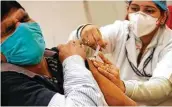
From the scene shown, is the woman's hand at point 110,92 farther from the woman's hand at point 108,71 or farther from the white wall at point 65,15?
the white wall at point 65,15

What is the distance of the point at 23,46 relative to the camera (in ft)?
3.32

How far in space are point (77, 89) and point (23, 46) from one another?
0.82ft

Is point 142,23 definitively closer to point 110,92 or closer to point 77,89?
point 110,92

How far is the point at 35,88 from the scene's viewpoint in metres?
0.92

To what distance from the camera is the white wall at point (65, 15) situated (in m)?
2.26

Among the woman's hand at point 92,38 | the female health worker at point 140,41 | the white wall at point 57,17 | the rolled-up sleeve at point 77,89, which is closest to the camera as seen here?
the rolled-up sleeve at point 77,89

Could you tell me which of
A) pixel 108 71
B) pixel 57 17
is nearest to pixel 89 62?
pixel 108 71

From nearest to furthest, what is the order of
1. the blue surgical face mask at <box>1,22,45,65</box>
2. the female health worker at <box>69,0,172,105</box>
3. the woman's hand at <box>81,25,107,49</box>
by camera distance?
the blue surgical face mask at <box>1,22,45,65</box> < the woman's hand at <box>81,25,107,49</box> < the female health worker at <box>69,0,172,105</box>

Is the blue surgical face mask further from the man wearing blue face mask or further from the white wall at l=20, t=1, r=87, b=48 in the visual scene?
the white wall at l=20, t=1, r=87, b=48

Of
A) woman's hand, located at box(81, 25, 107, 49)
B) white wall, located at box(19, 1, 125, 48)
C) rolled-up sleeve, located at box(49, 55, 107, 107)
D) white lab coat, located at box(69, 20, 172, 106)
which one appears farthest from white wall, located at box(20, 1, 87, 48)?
rolled-up sleeve, located at box(49, 55, 107, 107)

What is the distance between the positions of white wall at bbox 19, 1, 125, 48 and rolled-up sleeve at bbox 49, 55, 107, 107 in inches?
50.1

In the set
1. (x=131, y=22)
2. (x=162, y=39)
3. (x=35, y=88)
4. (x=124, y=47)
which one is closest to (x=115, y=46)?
(x=124, y=47)

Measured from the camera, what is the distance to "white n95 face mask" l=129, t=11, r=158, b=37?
176 centimetres

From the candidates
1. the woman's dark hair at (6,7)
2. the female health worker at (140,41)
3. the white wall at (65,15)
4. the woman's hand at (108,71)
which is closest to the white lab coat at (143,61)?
the female health worker at (140,41)
